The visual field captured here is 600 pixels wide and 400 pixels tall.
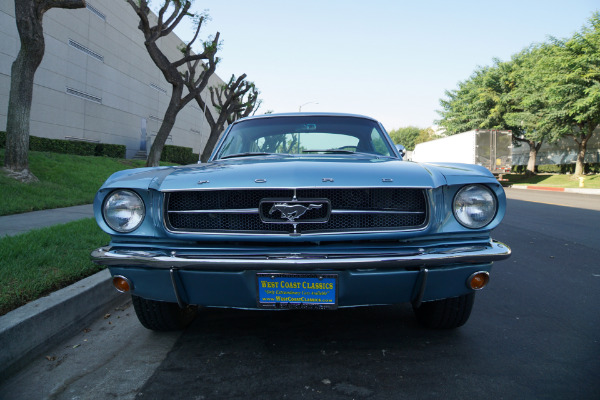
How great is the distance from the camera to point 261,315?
318 centimetres

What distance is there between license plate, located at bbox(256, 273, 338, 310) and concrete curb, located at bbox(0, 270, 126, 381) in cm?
140

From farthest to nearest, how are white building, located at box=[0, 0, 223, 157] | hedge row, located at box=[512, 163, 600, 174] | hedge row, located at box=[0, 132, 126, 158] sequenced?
1. hedge row, located at box=[512, 163, 600, 174]
2. white building, located at box=[0, 0, 223, 157]
3. hedge row, located at box=[0, 132, 126, 158]

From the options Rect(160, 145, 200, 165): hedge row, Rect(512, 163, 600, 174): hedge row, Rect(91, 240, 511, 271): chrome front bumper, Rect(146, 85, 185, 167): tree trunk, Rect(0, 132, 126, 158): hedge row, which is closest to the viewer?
Rect(91, 240, 511, 271): chrome front bumper

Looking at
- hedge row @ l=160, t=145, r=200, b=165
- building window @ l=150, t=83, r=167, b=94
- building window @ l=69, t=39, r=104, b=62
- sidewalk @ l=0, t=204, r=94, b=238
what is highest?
building window @ l=150, t=83, r=167, b=94

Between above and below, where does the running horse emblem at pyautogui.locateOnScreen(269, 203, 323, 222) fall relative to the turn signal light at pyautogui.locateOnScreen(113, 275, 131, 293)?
above

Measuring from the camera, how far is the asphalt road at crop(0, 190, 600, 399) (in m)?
2.12

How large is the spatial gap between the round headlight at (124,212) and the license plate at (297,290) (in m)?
0.78

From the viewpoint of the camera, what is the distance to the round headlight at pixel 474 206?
2.36m

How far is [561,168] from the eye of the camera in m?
32.1

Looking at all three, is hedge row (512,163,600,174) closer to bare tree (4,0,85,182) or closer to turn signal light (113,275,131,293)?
bare tree (4,0,85,182)

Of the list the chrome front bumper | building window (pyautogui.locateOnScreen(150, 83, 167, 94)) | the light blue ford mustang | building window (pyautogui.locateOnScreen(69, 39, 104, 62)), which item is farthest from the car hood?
building window (pyautogui.locateOnScreen(150, 83, 167, 94))

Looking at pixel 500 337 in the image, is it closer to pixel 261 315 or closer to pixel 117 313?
pixel 261 315

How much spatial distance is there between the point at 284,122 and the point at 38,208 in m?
5.97

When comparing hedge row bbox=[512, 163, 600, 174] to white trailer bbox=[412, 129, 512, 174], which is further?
hedge row bbox=[512, 163, 600, 174]
